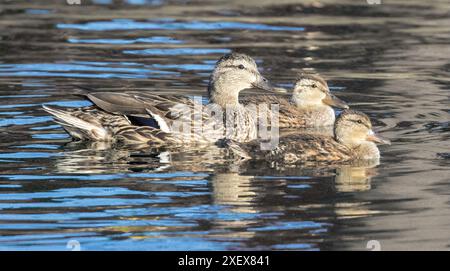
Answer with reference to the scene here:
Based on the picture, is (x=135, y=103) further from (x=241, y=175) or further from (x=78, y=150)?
(x=241, y=175)

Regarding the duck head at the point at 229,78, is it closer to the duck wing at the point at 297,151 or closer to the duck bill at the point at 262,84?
the duck bill at the point at 262,84

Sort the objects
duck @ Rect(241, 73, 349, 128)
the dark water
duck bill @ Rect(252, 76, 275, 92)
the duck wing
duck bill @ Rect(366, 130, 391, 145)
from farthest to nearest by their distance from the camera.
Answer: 1. duck @ Rect(241, 73, 349, 128)
2. duck bill @ Rect(252, 76, 275, 92)
3. duck bill @ Rect(366, 130, 391, 145)
4. the duck wing
5. the dark water

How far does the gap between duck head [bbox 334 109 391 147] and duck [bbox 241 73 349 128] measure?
222 cm

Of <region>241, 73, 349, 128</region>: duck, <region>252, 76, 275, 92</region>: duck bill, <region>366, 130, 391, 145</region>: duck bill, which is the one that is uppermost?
<region>252, 76, 275, 92</region>: duck bill

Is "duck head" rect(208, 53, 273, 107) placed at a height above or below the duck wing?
above

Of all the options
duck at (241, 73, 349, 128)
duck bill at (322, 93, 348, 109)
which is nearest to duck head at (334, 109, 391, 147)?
duck bill at (322, 93, 348, 109)

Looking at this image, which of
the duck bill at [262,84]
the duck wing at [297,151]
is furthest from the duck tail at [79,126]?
the duck bill at [262,84]

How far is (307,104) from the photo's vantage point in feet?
46.3

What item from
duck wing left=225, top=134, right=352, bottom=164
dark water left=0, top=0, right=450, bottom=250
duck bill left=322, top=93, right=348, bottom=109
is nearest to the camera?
dark water left=0, top=0, right=450, bottom=250

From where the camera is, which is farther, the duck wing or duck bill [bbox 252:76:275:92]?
duck bill [bbox 252:76:275:92]

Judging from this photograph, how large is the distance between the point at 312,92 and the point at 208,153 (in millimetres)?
2741

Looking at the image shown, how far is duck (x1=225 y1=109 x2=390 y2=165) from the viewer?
442 inches

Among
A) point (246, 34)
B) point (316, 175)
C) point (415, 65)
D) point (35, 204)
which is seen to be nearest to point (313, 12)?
point (246, 34)

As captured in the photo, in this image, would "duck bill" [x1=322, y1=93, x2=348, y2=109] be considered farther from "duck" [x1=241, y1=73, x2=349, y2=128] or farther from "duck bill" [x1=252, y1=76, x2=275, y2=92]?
"duck bill" [x1=252, y1=76, x2=275, y2=92]
